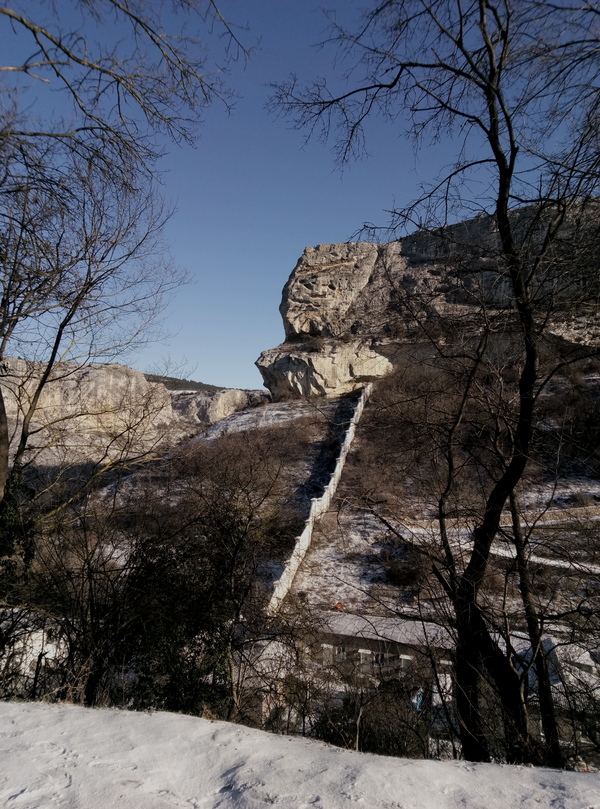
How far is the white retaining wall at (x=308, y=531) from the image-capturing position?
7.94 meters

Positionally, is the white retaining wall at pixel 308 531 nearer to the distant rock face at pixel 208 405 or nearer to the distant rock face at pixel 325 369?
the distant rock face at pixel 325 369

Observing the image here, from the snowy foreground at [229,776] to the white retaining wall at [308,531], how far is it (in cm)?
340

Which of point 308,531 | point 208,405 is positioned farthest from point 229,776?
point 208,405

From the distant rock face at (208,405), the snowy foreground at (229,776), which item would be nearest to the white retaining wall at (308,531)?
the snowy foreground at (229,776)

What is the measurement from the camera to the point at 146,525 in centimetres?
621

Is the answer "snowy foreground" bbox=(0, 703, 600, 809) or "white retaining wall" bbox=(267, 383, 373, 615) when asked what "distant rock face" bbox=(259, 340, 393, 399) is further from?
"snowy foreground" bbox=(0, 703, 600, 809)

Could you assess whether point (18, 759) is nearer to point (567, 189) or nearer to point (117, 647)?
point (117, 647)

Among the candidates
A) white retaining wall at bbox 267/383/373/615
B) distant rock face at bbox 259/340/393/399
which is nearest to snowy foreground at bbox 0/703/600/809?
white retaining wall at bbox 267/383/373/615

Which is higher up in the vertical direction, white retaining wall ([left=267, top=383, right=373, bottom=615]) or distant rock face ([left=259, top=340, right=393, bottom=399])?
distant rock face ([left=259, top=340, right=393, bottom=399])

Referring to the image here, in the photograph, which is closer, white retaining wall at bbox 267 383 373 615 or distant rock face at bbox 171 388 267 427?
white retaining wall at bbox 267 383 373 615

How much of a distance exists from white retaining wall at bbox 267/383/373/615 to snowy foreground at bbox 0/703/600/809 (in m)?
3.40

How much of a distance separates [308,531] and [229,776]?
1011 cm

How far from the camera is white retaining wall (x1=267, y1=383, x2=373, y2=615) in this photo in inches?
313

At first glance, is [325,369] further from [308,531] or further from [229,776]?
[229,776]
